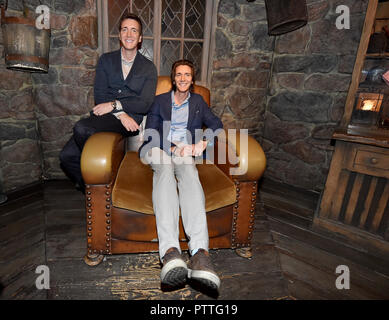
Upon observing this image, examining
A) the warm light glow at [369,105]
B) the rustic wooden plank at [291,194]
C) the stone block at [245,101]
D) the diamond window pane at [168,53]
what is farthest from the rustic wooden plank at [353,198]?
the diamond window pane at [168,53]

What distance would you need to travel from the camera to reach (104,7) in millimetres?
2541

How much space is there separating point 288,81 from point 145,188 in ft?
7.32

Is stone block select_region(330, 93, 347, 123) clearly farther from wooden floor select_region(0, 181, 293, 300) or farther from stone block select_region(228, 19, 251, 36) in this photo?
wooden floor select_region(0, 181, 293, 300)

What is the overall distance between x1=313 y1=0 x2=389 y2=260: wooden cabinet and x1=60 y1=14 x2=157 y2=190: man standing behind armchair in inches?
63.2

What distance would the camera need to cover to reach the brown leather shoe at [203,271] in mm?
1282

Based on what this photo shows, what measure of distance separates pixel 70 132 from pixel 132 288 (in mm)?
1890

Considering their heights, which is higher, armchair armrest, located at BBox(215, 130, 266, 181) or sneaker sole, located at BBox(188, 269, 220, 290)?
armchair armrest, located at BBox(215, 130, 266, 181)

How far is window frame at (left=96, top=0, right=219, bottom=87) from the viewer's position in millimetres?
2564

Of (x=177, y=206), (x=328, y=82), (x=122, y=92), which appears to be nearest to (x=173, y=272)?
(x=177, y=206)

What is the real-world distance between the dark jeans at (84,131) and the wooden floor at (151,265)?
42 cm

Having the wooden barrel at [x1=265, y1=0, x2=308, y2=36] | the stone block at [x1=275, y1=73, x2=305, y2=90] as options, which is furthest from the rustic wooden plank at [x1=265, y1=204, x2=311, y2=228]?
the wooden barrel at [x1=265, y1=0, x2=308, y2=36]

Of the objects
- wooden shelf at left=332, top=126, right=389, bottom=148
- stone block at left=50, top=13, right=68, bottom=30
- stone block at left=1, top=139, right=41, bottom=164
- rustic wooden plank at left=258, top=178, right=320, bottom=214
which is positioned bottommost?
rustic wooden plank at left=258, top=178, right=320, bottom=214
